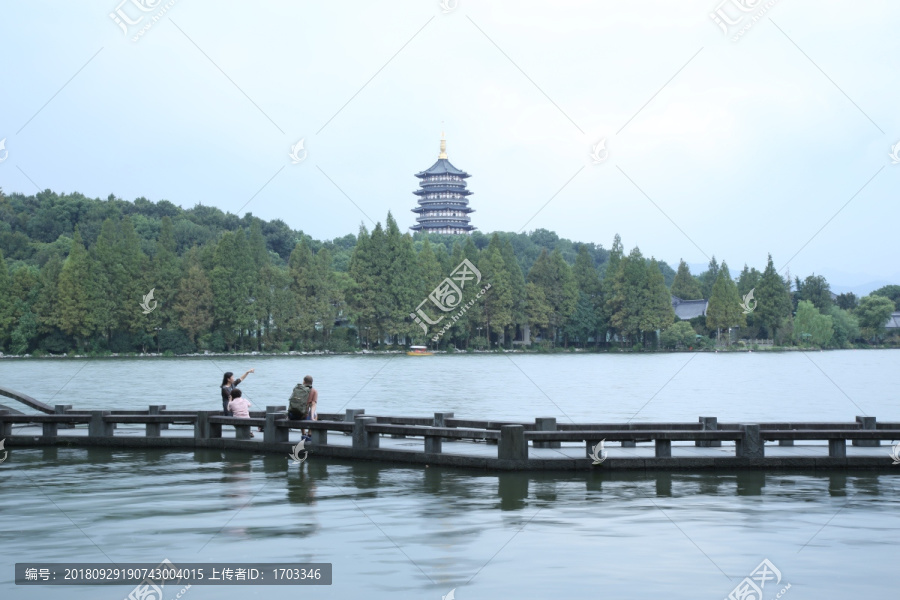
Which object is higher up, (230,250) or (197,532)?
(230,250)

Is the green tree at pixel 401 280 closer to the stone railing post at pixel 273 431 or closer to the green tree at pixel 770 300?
the green tree at pixel 770 300

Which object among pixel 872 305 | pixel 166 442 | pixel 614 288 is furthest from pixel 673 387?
pixel 872 305

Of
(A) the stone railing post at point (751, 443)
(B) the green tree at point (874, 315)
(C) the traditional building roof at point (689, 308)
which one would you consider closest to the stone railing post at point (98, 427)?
(A) the stone railing post at point (751, 443)

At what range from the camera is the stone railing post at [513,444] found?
14844mm

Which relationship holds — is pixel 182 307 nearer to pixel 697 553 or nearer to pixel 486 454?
pixel 486 454

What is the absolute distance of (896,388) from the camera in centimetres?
5138

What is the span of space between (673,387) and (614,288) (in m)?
54.3

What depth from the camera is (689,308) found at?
391 ft

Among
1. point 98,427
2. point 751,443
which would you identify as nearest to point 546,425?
point 751,443

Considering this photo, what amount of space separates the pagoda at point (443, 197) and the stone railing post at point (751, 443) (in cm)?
13628

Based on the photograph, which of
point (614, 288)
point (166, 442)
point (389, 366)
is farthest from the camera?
point (614, 288)

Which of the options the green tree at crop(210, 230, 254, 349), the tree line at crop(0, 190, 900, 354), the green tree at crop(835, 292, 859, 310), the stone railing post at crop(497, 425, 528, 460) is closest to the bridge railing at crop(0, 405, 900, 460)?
the stone railing post at crop(497, 425, 528, 460)

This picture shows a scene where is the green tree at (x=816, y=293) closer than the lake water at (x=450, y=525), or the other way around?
the lake water at (x=450, y=525)

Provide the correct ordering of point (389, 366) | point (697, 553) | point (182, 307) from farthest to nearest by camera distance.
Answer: point (182, 307)
point (389, 366)
point (697, 553)
